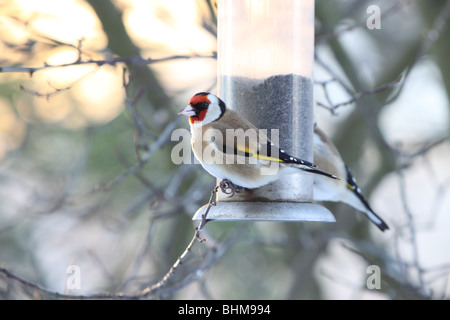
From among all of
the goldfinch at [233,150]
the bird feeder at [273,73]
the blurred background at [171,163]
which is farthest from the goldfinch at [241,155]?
the blurred background at [171,163]

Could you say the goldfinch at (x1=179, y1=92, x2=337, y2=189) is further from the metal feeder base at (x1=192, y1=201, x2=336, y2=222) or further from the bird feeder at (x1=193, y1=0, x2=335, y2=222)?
the bird feeder at (x1=193, y1=0, x2=335, y2=222)

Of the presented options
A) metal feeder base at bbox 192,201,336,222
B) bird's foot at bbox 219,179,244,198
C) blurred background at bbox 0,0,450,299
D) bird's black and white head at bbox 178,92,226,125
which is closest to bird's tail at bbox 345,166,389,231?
blurred background at bbox 0,0,450,299

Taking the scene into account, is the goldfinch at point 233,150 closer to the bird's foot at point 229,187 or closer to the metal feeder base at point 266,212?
the bird's foot at point 229,187

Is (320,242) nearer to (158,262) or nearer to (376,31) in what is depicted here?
(158,262)

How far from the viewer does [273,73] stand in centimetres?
481

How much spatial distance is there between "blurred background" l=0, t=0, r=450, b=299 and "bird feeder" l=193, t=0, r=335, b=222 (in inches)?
24.5

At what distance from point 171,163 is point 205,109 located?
2.94 meters

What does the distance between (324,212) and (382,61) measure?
14.7 feet

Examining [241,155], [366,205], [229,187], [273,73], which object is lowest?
[229,187]

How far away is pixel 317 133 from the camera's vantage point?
5.79 metres

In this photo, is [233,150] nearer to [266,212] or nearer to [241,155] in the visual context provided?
[241,155]

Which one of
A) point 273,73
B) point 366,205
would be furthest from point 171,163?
point 273,73

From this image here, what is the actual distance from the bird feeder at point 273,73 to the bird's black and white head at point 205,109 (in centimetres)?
31
